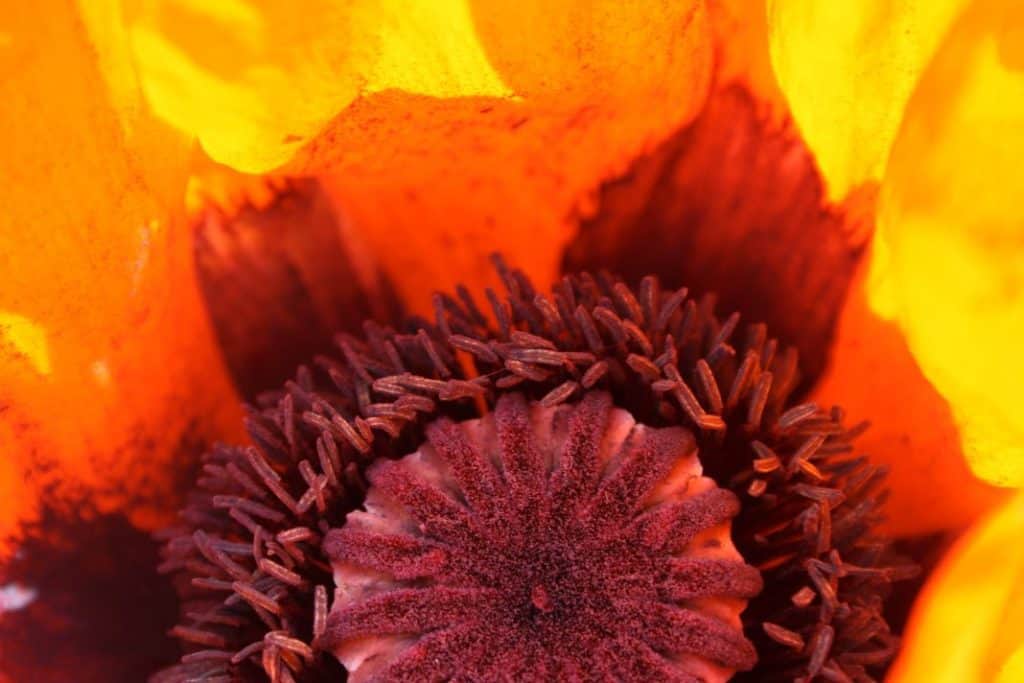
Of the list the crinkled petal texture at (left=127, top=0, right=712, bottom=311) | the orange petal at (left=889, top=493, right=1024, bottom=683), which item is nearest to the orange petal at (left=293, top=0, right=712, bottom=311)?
the crinkled petal texture at (left=127, top=0, right=712, bottom=311)

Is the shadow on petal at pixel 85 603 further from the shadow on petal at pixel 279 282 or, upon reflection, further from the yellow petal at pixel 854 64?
the yellow petal at pixel 854 64

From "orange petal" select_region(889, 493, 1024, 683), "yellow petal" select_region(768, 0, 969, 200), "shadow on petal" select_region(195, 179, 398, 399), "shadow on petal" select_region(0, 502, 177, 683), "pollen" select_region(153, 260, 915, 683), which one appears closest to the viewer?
"orange petal" select_region(889, 493, 1024, 683)

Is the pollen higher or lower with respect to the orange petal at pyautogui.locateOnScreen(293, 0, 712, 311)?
lower

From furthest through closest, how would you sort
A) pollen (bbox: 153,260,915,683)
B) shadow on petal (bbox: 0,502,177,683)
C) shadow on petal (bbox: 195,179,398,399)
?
shadow on petal (bbox: 195,179,398,399) < shadow on petal (bbox: 0,502,177,683) < pollen (bbox: 153,260,915,683)

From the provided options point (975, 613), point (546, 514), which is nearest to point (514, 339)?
point (546, 514)

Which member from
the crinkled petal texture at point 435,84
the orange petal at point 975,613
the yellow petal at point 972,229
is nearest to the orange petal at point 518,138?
the crinkled petal texture at point 435,84

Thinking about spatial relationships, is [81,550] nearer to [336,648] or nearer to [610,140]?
[336,648]

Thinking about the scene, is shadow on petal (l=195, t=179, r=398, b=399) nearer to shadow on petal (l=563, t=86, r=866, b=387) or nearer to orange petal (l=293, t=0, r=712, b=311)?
orange petal (l=293, t=0, r=712, b=311)
